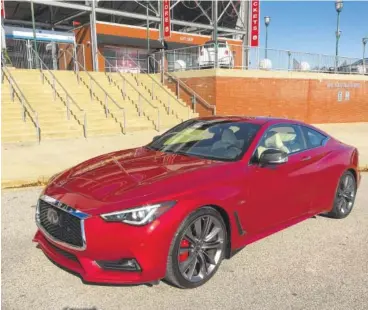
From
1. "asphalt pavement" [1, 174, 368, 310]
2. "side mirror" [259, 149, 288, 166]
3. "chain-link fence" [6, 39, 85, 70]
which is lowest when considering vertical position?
"asphalt pavement" [1, 174, 368, 310]

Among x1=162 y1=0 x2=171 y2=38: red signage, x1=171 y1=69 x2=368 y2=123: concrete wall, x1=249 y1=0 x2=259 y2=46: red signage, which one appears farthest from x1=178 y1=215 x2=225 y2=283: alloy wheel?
x1=249 y1=0 x2=259 y2=46: red signage

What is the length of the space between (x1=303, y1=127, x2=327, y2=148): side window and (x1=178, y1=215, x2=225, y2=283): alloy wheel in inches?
78.5

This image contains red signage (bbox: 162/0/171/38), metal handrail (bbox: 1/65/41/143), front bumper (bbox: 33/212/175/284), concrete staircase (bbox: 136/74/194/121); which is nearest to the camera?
front bumper (bbox: 33/212/175/284)

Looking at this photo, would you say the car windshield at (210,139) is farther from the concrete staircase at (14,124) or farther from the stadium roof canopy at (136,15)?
the stadium roof canopy at (136,15)

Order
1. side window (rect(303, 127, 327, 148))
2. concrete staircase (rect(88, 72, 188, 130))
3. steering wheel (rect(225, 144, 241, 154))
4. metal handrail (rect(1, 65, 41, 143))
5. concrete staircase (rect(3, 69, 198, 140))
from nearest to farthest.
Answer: steering wheel (rect(225, 144, 241, 154)) < side window (rect(303, 127, 327, 148)) < metal handrail (rect(1, 65, 41, 143)) < concrete staircase (rect(3, 69, 198, 140)) < concrete staircase (rect(88, 72, 188, 130))

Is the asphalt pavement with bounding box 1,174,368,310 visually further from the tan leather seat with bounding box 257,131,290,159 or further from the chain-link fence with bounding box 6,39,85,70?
the chain-link fence with bounding box 6,39,85,70

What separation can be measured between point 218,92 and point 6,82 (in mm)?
8825

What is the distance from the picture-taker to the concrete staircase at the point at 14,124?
11.1m

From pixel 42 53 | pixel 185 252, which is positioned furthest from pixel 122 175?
pixel 42 53

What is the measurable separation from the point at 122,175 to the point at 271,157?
148 centimetres

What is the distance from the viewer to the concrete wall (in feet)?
55.1

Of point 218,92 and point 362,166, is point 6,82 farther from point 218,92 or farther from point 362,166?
point 362,166

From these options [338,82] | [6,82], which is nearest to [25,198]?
[6,82]

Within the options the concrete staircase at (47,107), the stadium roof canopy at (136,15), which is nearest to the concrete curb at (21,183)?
the concrete staircase at (47,107)
